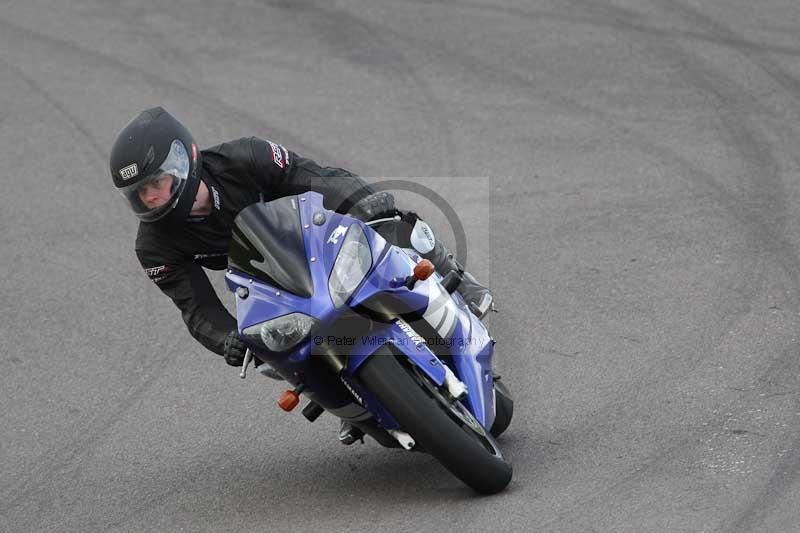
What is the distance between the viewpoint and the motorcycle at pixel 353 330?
4582mm

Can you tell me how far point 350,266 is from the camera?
4664mm

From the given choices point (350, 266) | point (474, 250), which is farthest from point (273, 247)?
point (474, 250)

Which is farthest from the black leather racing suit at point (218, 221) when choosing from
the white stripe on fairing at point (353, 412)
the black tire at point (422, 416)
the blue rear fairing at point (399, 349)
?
the black tire at point (422, 416)

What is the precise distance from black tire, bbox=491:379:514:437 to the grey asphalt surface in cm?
9

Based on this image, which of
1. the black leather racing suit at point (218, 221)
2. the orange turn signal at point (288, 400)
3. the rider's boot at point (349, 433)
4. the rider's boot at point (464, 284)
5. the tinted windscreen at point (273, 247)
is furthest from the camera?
the rider's boot at point (464, 284)

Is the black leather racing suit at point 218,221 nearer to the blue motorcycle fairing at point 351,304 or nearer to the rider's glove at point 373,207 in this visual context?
the rider's glove at point 373,207

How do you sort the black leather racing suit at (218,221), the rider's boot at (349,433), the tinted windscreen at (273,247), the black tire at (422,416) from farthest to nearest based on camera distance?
the black leather racing suit at (218,221) < the rider's boot at (349,433) < the tinted windscreen at (273,247) < the black tire at (422,416)

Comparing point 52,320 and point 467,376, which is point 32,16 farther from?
point 467,376

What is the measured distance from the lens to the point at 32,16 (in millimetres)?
12719

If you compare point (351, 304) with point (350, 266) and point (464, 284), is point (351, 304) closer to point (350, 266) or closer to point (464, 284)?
point (350, 266)

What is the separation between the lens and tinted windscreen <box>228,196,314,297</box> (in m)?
4.64

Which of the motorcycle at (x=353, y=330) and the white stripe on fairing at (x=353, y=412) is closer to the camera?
the motorcycle at (x=353, y=330)

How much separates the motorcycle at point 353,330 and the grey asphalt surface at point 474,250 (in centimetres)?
41

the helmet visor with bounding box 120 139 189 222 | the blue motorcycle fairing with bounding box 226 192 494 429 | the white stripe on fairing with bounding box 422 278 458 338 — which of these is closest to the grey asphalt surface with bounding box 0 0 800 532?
the blue motorcycle fairing with bounding box 226 192 494 429
